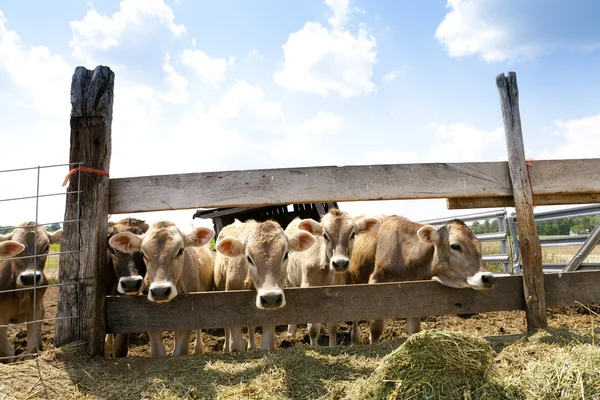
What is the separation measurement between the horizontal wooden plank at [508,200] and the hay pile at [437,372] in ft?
7.18

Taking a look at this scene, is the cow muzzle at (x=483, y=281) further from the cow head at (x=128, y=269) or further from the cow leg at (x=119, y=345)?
the cow leg at (x=119, y=345)

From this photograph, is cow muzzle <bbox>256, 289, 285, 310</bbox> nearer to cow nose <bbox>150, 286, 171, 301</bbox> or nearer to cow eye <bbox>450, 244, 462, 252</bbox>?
cow nose <bbox>150, 286, 171, 301</bbox>

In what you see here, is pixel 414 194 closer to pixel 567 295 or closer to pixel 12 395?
pixel 567 295

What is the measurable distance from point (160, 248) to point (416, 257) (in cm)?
340

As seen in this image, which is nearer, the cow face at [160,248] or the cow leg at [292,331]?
the cow face at [160,248]

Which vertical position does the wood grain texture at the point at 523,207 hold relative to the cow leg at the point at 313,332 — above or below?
above

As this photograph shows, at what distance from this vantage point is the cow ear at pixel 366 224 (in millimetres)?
6215

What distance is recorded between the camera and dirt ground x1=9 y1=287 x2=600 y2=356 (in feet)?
22.1

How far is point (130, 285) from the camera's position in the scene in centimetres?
481

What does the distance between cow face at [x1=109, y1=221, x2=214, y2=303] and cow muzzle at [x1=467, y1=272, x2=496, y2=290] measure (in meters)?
3.12

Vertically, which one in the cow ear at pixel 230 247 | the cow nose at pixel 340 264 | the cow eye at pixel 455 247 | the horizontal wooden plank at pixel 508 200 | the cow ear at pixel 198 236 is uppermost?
the horizontal wooden plank at pixel 508 200

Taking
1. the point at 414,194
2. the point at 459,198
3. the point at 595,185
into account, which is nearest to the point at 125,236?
the point at 414,194

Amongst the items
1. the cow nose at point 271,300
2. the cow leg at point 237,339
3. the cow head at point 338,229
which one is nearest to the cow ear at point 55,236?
the cow leg at point 237,339

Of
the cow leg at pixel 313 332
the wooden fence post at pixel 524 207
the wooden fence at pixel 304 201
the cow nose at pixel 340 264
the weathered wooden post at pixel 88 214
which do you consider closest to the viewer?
the weathered wooden post at pixel 88 214
